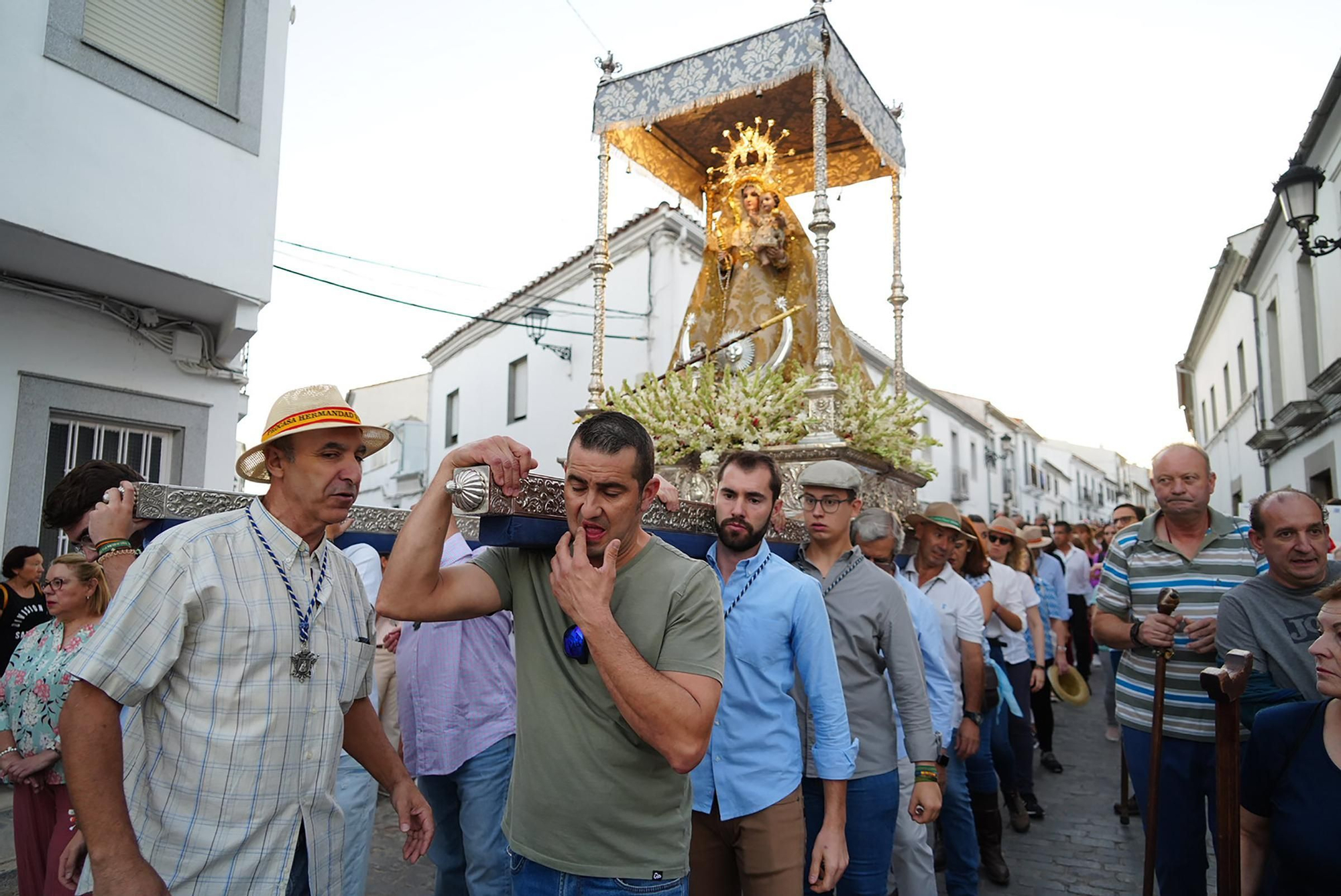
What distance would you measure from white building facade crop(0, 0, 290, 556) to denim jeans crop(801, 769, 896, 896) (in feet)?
20.7

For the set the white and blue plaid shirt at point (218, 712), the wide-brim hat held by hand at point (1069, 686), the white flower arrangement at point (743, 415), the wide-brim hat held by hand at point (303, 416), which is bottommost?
the wide-brim hat held by hand at point (1069, 686)

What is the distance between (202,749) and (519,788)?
75 centimetres

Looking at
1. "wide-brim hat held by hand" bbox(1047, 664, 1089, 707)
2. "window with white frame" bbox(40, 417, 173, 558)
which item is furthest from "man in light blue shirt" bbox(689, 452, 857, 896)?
"window with white frame" bbox(40, 417, 173, 558)

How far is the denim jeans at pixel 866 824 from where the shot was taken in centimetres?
311

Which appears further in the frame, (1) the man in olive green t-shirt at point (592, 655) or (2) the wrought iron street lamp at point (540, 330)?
(2) the wrought iron street lamp at point (540, 330)

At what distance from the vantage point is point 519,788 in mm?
2125

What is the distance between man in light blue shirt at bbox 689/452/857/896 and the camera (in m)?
2.70

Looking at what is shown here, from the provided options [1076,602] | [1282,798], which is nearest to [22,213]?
[1282,798]

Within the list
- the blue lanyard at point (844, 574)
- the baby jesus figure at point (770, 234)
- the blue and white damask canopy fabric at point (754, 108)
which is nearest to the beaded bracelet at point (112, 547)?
the blue lanyard at point (844, 574)

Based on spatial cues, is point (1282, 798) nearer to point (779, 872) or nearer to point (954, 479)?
point (779, 872)

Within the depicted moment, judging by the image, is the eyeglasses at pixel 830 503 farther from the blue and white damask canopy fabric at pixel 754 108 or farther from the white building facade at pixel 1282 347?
the white building facade at pixel 1282 347

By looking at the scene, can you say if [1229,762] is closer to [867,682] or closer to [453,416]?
[867,682]

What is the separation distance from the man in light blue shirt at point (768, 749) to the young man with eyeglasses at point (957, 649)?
1513mm

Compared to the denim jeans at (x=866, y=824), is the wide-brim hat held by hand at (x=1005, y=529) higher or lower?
higher
